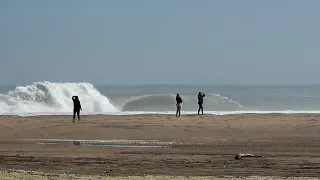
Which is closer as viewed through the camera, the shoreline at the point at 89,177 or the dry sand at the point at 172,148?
the shoreline at the point at 89,177

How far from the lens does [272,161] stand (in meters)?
15.0

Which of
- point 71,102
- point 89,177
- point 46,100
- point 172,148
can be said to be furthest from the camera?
point 71,102

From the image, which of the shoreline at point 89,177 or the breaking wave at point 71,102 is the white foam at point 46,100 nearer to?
the breaking wave at point 71,102

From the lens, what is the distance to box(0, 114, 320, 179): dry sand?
13.8 metres

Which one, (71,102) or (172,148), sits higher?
(71,102)

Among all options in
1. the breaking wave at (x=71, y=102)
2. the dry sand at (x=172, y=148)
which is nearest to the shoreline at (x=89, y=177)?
the dry sand at (x=172, y=148)

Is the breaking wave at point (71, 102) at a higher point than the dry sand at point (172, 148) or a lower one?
higher

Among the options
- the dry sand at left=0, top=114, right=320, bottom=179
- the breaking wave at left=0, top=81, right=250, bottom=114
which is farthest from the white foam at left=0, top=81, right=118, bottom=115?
the dry sand at left=0, top=114, right=320, bottom=179

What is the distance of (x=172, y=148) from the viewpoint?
18391 millimetres

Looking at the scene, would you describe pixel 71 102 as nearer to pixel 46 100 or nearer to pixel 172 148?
pixel 46 100

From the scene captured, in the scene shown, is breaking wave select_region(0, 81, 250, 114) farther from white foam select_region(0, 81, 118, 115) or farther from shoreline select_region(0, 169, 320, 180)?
shoreline select_region(0, 169, 320, 180)

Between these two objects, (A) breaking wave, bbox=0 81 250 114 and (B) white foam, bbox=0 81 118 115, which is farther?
(A) breaking wave, bbox=0 81 250 114

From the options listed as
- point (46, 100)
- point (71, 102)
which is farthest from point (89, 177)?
point (71, 102)

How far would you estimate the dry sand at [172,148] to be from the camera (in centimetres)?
1380
